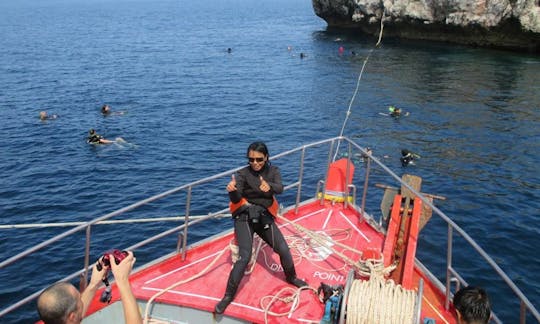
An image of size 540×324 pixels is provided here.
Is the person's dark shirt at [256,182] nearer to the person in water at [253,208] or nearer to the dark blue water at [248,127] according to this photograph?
the person in water at [253,208]

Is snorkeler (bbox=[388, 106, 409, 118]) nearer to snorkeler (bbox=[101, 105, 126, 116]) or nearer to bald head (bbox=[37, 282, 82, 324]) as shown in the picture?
snorkeler (bbox=[101, 105, 126, 116])

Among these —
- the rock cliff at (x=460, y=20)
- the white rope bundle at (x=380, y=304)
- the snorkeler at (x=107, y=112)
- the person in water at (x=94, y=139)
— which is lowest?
the person in water at (x=94, y=139)

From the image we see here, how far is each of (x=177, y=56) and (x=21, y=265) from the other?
51016 millimetres

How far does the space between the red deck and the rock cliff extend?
4523 centimetres

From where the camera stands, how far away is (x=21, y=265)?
57.9 ft

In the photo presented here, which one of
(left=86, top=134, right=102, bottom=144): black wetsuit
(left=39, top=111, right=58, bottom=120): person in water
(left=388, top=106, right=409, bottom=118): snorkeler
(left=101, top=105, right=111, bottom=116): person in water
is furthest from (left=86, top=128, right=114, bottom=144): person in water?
(left=388, top=106, right=409, bottom=118): snorkeler

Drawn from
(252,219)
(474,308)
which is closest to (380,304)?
(474,308)

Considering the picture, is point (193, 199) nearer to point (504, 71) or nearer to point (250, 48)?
point (504, 71)

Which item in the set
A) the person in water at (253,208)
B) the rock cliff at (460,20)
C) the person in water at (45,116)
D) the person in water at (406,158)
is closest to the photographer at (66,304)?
the person in water at (253,208)

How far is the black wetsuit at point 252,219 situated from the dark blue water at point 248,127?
30.9ft

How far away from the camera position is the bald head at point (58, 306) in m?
4.31

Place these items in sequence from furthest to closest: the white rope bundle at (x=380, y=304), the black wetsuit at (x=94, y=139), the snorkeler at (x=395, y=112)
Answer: the snorkeler at (x=395, y=112)
the black wetsuit at (x=94, y=139)
the white rope bundle at (x=380, y=304)

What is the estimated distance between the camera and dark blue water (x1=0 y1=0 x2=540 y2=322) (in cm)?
1956

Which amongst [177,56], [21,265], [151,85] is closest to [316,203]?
[21,265]
